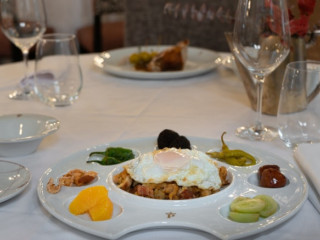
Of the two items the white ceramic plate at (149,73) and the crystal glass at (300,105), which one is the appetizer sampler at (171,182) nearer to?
the crystal glass at (300,105)

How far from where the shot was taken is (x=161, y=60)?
1789 millimetres

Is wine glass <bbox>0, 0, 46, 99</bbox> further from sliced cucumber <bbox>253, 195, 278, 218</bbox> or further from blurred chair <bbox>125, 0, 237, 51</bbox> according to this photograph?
blurred chair <bbox>125, 0, 237, 51</bbox>

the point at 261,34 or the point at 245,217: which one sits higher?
the point at 261,34

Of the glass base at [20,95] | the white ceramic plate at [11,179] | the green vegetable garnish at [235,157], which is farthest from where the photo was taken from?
the glass base at [20,95]

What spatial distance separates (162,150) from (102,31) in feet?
11.3

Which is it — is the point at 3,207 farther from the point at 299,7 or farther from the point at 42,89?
the point at 299,7

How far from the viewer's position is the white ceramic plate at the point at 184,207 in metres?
0.74

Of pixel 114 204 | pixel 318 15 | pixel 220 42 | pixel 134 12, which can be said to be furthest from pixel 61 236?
pixel 134 12

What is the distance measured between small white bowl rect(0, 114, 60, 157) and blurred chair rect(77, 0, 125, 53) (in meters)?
2.79

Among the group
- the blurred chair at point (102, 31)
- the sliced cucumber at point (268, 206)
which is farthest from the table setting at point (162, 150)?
the blurred chair at point (102, 31)

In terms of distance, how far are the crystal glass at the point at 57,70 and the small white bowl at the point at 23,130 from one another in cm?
28

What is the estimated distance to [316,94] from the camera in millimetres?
1112

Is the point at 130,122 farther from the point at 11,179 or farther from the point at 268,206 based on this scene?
the point at 268,206

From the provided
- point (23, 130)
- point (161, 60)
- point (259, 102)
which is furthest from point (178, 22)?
point (23, 130)
